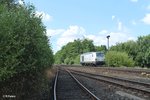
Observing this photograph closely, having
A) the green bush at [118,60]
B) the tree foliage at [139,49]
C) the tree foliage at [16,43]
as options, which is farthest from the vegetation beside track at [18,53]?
the green bush at [118,60]

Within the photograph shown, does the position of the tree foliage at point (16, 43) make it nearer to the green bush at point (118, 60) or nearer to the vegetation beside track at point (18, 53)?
the vegetation beside track at point (18, 53)

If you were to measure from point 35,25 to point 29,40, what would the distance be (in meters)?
1.53

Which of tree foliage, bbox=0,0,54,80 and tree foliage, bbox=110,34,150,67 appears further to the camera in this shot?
tree foliage, bbox=110,34,150,67

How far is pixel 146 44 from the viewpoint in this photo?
94750mm

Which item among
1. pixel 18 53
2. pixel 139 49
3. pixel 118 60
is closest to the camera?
pixel 18 53

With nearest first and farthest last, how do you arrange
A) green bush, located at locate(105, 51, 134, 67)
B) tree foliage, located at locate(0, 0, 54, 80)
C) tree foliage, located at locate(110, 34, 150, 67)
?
tree foliage, located at locate(0, 0, 54, 80), green bush, located at locate(105, 51, 134, 67), tree foliage, located at locate(110, 34, 150, 67)

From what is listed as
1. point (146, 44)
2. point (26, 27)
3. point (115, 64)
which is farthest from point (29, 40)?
point (146, 44)

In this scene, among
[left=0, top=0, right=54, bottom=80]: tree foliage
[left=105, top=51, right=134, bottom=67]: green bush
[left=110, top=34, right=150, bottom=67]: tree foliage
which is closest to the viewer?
[left=0, top=0, right=54, bottom=80]: tree foliage

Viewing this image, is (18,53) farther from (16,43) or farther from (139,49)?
(139,49)

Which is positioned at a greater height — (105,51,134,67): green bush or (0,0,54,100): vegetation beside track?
(105,51,134,67): green bush

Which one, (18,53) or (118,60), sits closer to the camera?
(18,53)

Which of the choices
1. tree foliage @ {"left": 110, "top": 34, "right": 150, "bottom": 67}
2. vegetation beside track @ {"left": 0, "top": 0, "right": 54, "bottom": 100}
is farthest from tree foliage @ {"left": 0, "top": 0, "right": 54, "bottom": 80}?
tree foliage @ {"left": 110, "top": 34, "right": 150, "bottom": 67}

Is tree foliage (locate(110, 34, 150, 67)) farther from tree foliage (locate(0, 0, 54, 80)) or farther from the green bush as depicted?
tree foliage (locate(0, 0, 54, 80))

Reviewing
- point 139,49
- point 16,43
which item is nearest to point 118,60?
point 139,49
